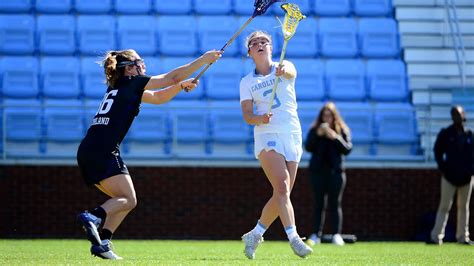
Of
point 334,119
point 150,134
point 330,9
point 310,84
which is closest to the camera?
point 334,119

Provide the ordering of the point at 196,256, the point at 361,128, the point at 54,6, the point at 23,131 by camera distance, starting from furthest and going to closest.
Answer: the point at 54,6 → the point at 361,128 → the point at 23,131 → the point at 196,256

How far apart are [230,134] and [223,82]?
1.38 meters

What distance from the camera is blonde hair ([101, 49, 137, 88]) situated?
941 cm

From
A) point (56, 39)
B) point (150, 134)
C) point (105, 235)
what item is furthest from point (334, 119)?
point (105, 235)

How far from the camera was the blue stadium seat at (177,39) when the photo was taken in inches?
703

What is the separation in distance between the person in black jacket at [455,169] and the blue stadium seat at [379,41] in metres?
3.82

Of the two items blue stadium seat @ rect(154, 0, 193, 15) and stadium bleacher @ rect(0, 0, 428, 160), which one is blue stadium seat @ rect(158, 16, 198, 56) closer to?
stadium bleacher @ rect(0, 0, 428, 160)

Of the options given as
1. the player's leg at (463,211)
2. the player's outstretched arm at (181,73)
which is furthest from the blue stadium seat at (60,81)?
the player's outstretched arm at (181,73)

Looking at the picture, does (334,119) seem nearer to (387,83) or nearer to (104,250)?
(387,83)

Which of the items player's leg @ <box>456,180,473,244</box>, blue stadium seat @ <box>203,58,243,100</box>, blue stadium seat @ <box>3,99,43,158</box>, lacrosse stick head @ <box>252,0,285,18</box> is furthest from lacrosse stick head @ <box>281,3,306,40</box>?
blue stadium seat @ <box>203,58,243,100</box>

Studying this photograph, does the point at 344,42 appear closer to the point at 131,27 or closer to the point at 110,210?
the point at 131,27

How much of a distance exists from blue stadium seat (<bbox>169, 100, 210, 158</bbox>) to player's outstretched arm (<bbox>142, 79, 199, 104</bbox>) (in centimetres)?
585

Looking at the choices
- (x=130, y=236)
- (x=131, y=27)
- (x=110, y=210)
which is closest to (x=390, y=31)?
(x=131, y=27)

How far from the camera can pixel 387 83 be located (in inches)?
691
